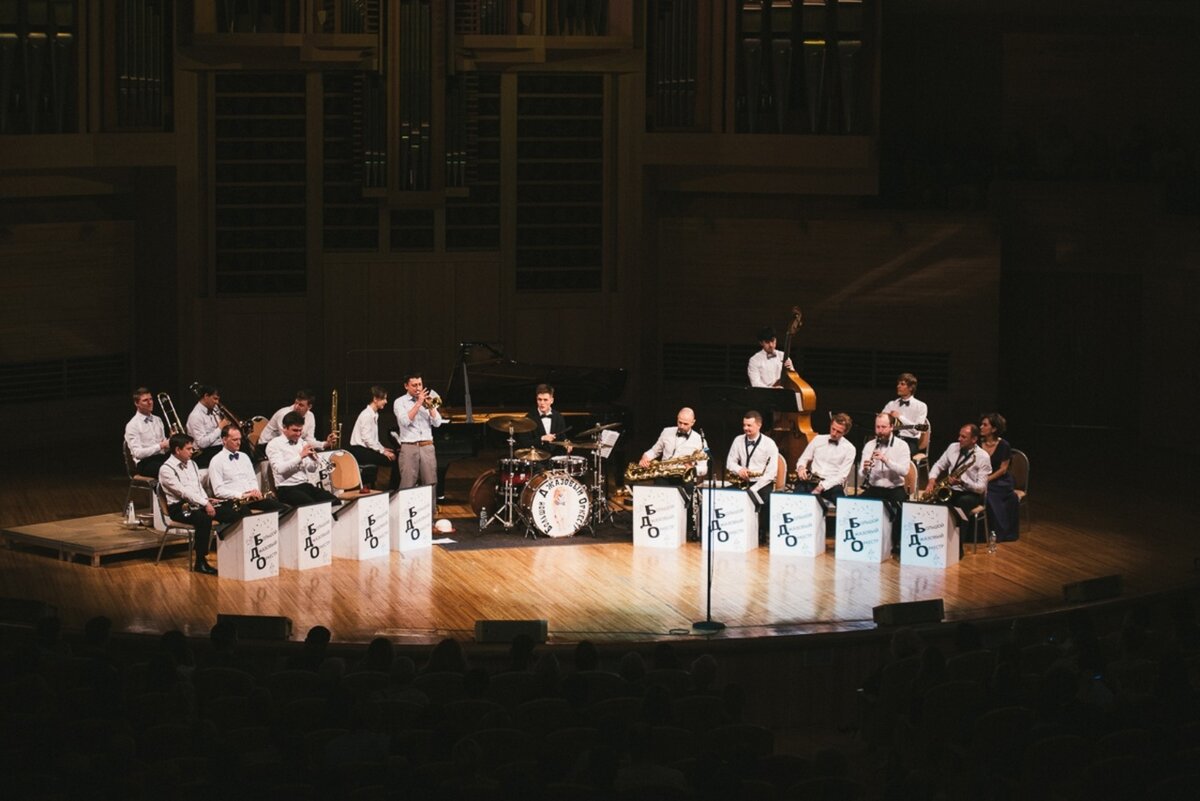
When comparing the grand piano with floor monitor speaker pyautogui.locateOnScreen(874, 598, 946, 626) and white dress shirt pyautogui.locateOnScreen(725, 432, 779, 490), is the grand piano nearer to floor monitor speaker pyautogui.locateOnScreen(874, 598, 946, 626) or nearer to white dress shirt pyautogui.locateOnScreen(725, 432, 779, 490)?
→ white dress shirt pyautogui.locateOnScreen(725, 432, 779, 490)

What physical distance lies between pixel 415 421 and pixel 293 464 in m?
1.53

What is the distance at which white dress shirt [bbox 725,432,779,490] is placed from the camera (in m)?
14.3

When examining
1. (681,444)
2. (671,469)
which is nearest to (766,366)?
(681,444)

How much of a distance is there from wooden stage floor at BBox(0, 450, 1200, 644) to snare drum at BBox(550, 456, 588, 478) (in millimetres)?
575

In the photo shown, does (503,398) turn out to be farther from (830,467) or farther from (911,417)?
(911,417)

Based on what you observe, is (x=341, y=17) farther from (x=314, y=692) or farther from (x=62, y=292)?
(x=314, y=692)

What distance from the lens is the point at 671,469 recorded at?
1434 centimetres

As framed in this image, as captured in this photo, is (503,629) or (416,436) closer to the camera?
(503,629)

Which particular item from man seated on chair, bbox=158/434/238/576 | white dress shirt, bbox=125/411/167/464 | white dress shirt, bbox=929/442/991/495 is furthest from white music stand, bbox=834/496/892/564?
white dress shirt, bbox=125/411/167/464

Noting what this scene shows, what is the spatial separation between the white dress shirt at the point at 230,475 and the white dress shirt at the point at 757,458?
145 inches

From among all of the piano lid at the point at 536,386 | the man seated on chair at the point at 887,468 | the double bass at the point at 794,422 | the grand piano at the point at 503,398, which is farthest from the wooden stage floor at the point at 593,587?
the piano lid at the point at 536,386

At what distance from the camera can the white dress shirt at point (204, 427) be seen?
15.0m

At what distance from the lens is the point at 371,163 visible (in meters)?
18.0

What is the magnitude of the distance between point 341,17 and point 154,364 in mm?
4036
